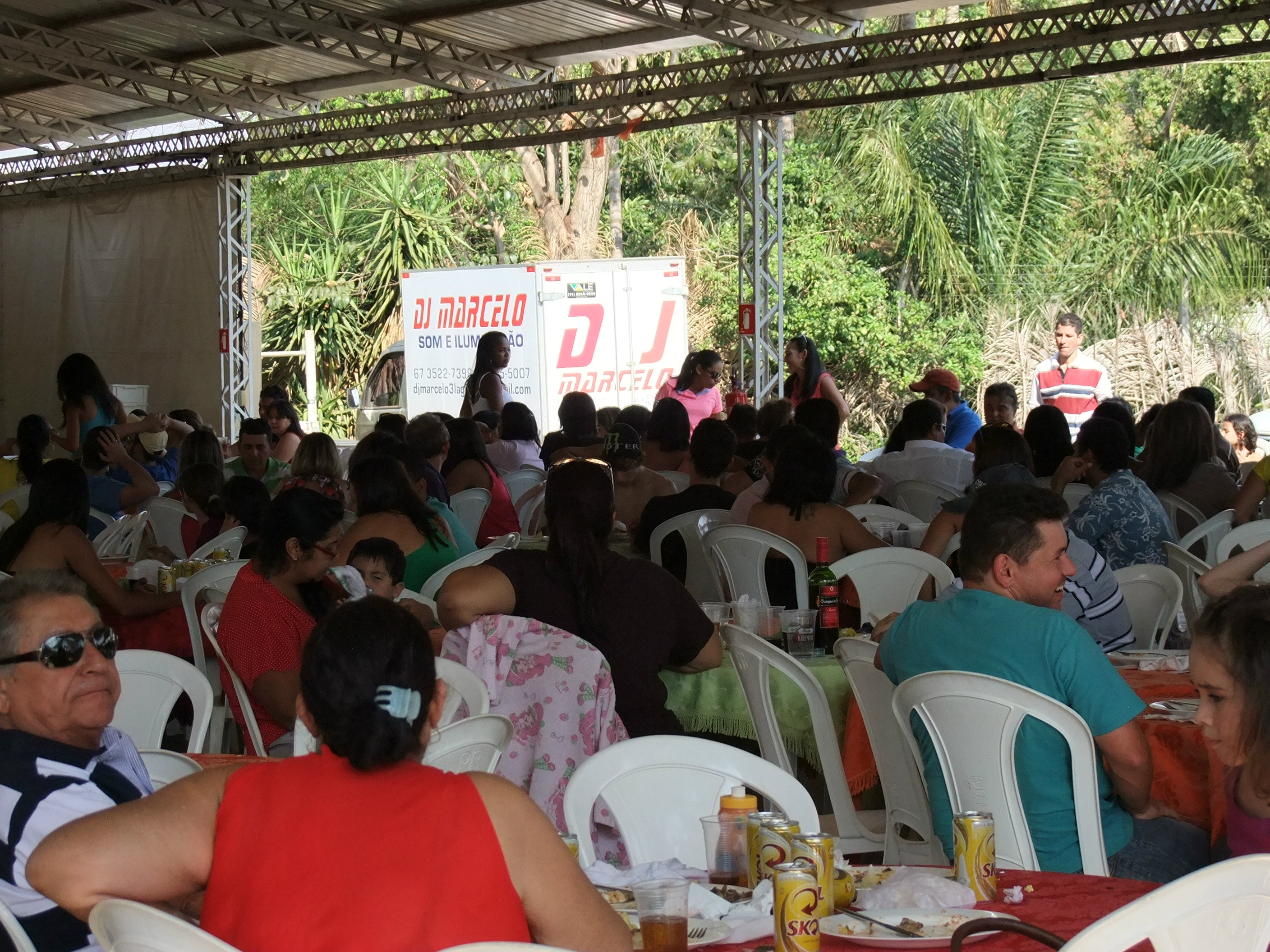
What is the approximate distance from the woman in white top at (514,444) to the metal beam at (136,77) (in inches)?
279

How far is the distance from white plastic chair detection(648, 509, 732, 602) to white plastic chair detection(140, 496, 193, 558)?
291cm

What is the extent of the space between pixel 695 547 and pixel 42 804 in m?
4.54

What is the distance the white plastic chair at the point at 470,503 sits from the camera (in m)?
7.48

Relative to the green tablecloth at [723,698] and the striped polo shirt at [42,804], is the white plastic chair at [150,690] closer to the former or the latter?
the green tablecloth at [723,698]

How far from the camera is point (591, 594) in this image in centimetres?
378

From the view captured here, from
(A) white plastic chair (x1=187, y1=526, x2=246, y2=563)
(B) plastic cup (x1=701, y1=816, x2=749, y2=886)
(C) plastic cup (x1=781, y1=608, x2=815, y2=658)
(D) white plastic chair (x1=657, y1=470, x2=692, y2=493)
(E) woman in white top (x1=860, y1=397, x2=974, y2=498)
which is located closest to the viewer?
(B) plastic cup (x1=701, y1=816, x2=749, y2=886)

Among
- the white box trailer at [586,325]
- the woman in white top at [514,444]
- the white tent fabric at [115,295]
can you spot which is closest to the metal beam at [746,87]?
the white tent fabric at [115,295]

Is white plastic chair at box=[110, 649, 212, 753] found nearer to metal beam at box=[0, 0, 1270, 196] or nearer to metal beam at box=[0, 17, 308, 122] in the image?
metal beam at box=[0, 0, 1270, 196]

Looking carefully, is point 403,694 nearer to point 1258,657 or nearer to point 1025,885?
point 1025,885

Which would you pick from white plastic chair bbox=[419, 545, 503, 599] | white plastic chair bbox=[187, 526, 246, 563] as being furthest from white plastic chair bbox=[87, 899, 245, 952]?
white plastic chair bbox=[187, 526, 246, 563]

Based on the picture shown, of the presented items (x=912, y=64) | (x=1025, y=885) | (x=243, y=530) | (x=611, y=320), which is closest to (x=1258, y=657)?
(x=1025, y=885)

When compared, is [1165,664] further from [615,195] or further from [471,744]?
[615,195]

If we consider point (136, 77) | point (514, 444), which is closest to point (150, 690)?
point (514, 444)

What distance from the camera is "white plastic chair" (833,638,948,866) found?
11.8ft
